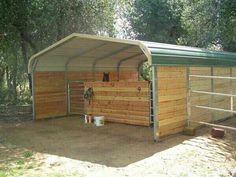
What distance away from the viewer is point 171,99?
8039mm

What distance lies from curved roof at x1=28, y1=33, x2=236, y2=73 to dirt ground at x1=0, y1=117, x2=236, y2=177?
1.82 m

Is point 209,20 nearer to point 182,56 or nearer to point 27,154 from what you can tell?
point 182,56

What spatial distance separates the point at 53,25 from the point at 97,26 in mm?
1997

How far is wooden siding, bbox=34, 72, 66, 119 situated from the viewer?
11016 millimetres

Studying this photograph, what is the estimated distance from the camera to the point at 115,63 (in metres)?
13.6

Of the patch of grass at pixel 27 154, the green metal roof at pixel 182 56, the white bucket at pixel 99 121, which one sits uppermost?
the green metal roof at pixel 182 56

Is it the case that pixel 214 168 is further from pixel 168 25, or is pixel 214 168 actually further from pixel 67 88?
pixel 168 25

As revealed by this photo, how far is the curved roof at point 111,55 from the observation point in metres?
7.75

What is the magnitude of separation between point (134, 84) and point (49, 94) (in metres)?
3.26

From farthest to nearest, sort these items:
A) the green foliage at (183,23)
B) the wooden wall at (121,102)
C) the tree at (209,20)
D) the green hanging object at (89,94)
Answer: the green foliage at (183,23) < the tree at (209,20) < the green hanging object at (89,94) < the wooden wall at (121,102)

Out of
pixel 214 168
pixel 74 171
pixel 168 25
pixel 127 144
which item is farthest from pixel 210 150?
pixel 168 25

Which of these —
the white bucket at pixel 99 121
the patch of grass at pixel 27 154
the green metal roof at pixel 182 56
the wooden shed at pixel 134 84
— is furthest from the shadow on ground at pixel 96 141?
the green metal roof at pixel 182 56

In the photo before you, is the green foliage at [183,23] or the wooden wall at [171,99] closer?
the wooden wall at [171,99]

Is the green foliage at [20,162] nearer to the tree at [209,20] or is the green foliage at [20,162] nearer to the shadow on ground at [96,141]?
the shadow on ground at [96,141]
